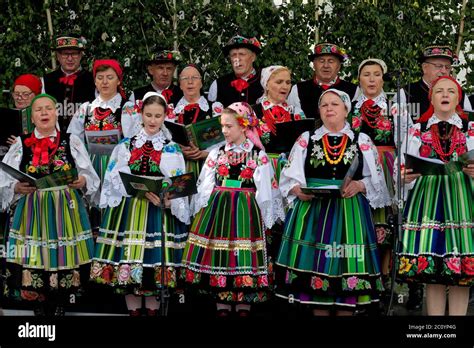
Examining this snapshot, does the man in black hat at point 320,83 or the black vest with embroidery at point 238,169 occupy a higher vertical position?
the man in black hat at point 320,83

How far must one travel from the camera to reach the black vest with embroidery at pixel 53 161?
7.50 metres

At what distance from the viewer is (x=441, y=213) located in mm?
6973

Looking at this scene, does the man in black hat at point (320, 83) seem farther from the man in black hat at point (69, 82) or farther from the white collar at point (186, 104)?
the man in black hat at point (69, 82)

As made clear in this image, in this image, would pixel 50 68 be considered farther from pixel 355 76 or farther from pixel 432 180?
pixel 432 180

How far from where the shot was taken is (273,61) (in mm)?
9672

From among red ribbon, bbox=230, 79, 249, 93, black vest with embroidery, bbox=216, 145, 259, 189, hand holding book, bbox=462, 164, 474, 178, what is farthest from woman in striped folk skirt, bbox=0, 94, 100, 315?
hand holding book, bbox=462, 164, 474, 178

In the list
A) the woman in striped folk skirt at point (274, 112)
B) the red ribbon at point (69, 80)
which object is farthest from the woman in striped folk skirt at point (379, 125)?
the red ribbon at point (69, 80)

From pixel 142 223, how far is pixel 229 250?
2.22ft

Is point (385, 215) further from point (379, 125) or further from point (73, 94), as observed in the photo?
point (73, 94)

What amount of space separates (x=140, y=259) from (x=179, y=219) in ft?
1.38

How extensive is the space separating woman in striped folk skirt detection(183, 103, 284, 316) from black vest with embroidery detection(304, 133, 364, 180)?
318 mm

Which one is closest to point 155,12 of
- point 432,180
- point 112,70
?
point 112,70

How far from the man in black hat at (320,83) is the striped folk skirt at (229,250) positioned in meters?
1.56

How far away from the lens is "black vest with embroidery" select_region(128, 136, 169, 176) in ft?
24.3
